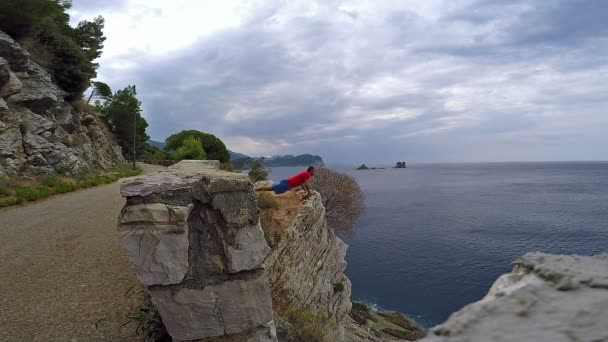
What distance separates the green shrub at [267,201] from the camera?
34.6 feet

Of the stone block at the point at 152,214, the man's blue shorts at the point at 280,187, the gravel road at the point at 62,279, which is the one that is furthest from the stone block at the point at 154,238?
the man's blue shorts at the point at 280,187

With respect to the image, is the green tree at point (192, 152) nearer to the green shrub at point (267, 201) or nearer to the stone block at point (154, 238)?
the green shrub at point (267, 201)

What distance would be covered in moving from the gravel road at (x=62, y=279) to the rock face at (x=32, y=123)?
7.28 meters

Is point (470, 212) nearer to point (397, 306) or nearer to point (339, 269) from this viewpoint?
point (397, 306)

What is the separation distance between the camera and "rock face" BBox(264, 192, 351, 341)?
30.4 ft

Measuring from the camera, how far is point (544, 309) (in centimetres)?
146

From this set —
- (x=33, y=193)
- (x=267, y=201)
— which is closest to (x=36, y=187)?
(x=33, y=193)

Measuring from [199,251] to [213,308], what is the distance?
2.70ft

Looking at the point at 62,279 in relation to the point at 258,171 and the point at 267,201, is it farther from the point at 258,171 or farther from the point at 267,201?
the point at 258,171

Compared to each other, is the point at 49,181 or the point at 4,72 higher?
the point at 4,72

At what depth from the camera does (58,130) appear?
24406 mm

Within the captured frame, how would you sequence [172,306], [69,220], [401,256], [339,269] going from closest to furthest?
[172,306] < [69,220] < [339,269] < [401,256]


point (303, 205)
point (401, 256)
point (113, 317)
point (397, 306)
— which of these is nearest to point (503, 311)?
point (113, 317)

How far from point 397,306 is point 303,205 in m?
19.7
